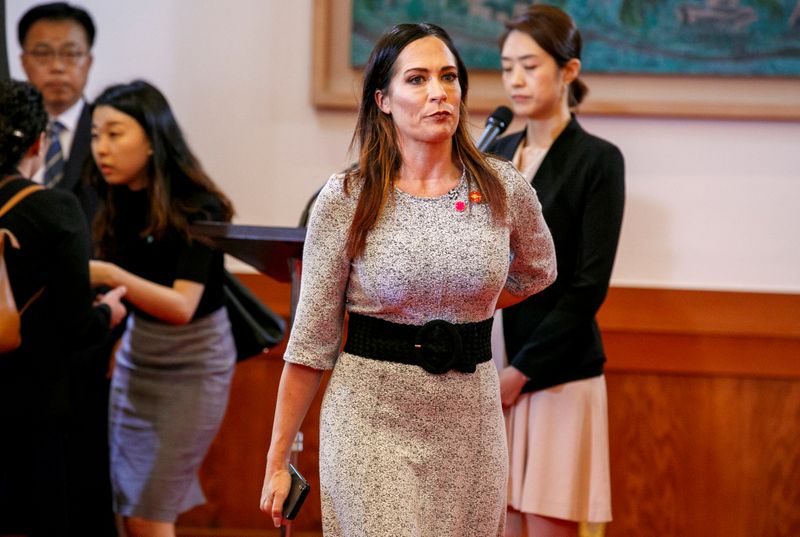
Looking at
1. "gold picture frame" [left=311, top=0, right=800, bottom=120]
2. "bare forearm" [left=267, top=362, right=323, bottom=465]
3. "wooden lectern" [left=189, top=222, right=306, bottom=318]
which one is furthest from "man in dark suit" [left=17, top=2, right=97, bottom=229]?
"bare forearm" [left=267, top=362, right=323, bottom=465]

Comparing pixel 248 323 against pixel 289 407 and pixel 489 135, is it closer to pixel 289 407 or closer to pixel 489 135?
pixel 489 135

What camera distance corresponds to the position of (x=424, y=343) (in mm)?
1747

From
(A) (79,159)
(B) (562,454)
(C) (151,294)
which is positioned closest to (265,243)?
(C) (151,294)

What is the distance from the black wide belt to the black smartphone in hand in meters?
0.25

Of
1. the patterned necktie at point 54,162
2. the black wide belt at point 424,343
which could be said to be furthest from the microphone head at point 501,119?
the patterned necktie at point 54,162

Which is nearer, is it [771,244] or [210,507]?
[771,244]

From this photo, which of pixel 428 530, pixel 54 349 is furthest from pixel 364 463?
pixel 54 349

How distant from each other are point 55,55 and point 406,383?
2.45 metres

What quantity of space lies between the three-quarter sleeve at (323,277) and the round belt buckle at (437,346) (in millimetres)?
171

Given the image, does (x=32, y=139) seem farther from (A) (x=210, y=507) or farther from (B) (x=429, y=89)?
(A) (x=210, y=507)

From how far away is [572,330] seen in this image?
8.09 ft

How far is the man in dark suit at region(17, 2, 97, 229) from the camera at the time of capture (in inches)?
143

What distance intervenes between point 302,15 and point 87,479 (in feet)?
5.90

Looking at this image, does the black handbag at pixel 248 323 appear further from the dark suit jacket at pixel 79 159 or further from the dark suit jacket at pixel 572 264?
the dark suit jacket at pixel 572 264
